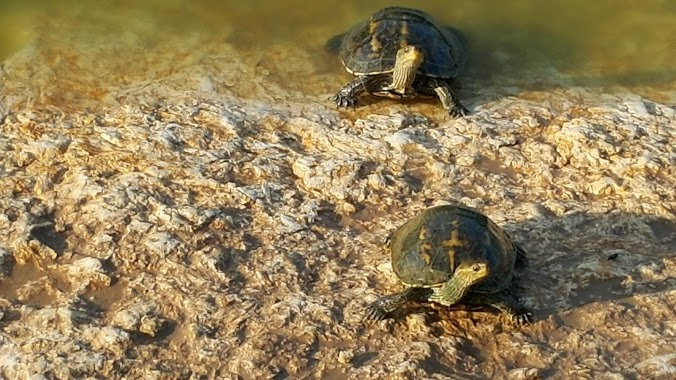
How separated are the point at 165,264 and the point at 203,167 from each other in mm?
918

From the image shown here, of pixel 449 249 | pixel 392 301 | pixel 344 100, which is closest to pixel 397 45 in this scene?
pixel 344 100

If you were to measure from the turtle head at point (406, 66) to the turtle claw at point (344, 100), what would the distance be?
32 centimetres

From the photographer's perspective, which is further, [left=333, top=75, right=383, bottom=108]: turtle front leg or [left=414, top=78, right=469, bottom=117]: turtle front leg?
[left=333, top=75, right=383, bottom=108]: turtle front leg

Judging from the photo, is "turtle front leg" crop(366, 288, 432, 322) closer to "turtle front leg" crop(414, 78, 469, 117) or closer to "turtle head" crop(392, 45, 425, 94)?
"turtle front leg" crop(414, 78, 469, 117)

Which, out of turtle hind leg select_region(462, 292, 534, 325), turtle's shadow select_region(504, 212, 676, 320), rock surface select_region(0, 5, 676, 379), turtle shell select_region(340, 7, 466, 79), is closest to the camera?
rock surface select_region(0, 5, 676, 379)

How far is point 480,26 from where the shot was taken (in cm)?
730

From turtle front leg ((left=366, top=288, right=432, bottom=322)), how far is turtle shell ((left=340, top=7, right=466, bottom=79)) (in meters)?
2.44

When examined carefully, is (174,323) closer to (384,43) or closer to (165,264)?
(165,264)

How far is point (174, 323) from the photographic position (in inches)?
170

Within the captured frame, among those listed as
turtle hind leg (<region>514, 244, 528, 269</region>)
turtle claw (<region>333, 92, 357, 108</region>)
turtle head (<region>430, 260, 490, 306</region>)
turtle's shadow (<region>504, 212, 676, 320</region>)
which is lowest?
turtle's shadow (<region>504, 212, 676, 320</region>)

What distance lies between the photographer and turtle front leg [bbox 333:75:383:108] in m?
6.29

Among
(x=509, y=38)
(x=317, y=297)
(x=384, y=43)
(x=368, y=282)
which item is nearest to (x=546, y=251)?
(x=368, y=282)

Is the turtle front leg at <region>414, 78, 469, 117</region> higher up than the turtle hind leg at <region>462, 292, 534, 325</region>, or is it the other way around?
the turtle front leg at <region>414, 78, 469, 117</region>

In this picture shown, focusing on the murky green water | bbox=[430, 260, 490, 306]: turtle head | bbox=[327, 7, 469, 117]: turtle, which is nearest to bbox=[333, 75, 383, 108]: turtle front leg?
bbox=[327, 7, 469, 117]: turtle
